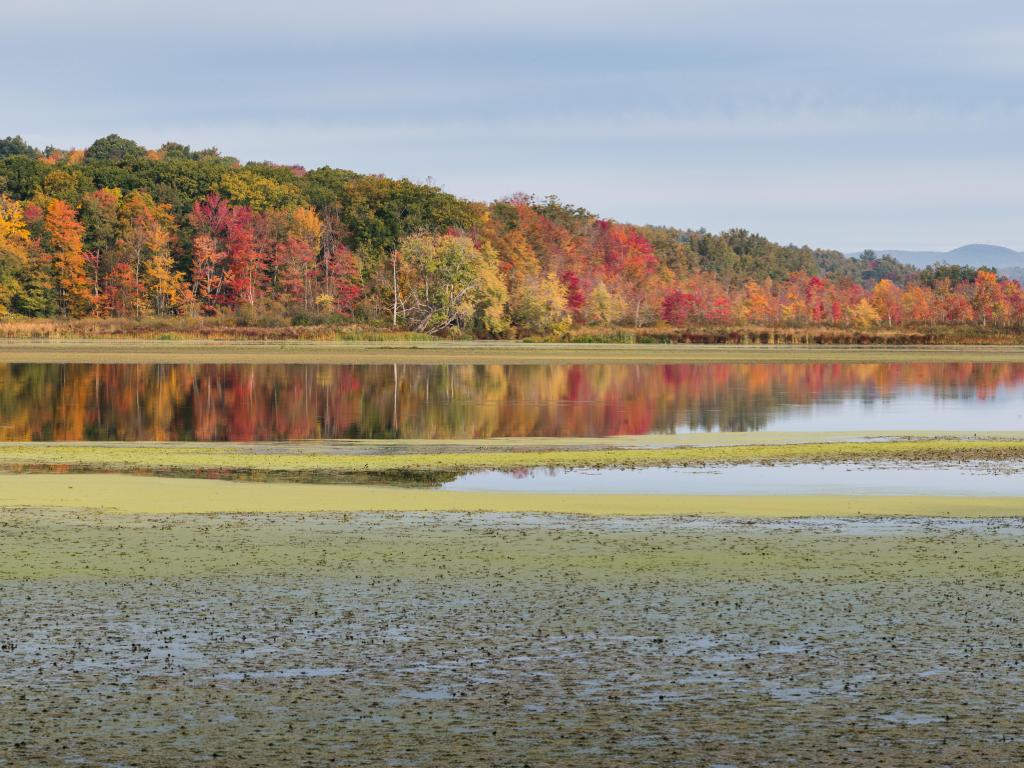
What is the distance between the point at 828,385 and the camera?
2206 inches

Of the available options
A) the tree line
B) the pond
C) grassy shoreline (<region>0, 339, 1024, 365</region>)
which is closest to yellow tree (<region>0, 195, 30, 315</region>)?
the tree line

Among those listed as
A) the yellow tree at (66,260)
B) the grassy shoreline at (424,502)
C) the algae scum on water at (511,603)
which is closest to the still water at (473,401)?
the algae scum on water at (511,603)

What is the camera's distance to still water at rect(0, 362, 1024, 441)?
35.2 metres

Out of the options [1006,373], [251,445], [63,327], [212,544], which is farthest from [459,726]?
[63,327]

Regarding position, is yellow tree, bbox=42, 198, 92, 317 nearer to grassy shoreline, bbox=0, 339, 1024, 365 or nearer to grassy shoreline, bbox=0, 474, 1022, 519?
grassy shoreline, bbox=0, 339, 1024, 365

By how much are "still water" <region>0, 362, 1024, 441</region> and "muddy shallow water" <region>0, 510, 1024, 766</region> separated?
1848cm

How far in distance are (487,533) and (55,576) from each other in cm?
504

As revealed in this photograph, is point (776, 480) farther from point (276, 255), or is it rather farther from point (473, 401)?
point (276, 255)

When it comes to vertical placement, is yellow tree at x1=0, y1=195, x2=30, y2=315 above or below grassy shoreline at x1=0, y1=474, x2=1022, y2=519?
above

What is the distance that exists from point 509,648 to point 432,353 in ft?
257

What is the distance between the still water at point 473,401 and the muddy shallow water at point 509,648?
60.6 ft

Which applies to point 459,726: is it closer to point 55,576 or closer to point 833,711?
point 833,711

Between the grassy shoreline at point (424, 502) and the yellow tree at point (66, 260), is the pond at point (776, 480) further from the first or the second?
the yellow tree at point (66, 260)

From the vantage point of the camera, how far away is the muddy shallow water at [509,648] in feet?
26.0
